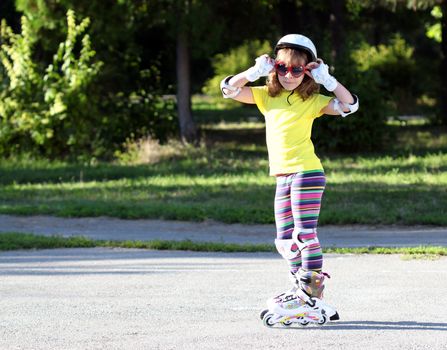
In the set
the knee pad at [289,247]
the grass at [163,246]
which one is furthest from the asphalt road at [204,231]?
the knee pad at [289,247]

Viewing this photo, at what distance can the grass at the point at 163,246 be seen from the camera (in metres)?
9.77

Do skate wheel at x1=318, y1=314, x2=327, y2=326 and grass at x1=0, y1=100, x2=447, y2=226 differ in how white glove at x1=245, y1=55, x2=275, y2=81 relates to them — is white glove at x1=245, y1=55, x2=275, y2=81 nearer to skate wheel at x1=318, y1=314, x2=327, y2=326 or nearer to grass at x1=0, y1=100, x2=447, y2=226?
skate wheel at x1=318, y1=314, x2=327, y2=326

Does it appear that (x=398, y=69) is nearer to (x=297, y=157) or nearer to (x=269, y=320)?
(x=297, y=157)

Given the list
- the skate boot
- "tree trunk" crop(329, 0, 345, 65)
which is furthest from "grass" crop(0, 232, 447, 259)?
"tree trunk" crop(329, 0, 345, 65)

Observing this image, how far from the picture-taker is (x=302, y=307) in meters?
6.46

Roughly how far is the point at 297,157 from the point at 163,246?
165 inches

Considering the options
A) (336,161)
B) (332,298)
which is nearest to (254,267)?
(332,298)

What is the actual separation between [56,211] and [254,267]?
5.37 metres

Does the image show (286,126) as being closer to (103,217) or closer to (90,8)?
(103,217)

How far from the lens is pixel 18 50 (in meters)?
20.2

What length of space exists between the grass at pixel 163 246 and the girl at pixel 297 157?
10.6ft

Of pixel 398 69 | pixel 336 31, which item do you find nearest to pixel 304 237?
pixel 336 31

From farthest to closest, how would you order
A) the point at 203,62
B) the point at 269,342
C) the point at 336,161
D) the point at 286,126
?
the point at 203,62 → the point at 336,161 → the point at 286,126 → the point at 269,342

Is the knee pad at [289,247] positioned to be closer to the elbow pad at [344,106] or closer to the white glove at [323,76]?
the elbow pad at [344,106]
